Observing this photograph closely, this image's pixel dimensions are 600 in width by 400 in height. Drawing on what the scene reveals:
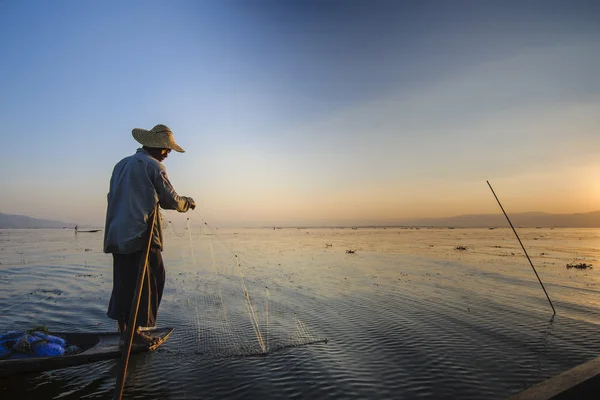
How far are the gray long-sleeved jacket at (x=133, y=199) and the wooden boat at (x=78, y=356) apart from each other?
1482mm

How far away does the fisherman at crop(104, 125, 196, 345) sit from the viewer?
516 cm

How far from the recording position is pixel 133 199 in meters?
5.18

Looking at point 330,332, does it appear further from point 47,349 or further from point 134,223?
point 47,349

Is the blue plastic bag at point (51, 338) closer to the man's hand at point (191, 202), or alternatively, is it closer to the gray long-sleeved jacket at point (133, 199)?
the gray long-sleeved jacket at point (133, 199)

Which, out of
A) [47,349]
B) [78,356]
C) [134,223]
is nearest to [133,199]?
[134,223]

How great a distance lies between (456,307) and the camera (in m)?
10.6

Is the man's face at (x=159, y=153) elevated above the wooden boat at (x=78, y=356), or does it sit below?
above

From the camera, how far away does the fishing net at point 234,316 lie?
6.99m

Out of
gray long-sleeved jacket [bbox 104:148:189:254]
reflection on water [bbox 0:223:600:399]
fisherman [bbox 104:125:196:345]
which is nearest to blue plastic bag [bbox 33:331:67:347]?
reflection on water [bbox 0:223:600:399]

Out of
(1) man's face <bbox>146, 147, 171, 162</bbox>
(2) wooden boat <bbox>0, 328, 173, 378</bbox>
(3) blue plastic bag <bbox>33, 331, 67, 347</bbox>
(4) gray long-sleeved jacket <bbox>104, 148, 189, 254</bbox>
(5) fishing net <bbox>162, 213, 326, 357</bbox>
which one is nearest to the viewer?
(2) wooden boat <bbox>0, 328, 173, 378</bbox>

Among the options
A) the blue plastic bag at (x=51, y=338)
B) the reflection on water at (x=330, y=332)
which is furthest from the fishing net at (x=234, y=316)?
the blue plastic bag at (x=51, y=338)

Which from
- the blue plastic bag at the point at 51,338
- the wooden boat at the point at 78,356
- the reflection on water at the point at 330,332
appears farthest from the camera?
the blue plastic bag at the point at 51,338

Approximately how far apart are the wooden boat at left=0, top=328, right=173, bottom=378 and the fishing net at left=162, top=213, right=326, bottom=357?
1.48 metres

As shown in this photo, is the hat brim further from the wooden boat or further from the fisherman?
the wooden boat
